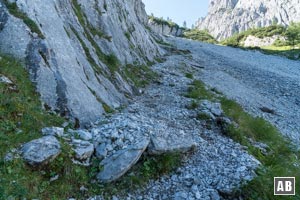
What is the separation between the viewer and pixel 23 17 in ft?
54.6

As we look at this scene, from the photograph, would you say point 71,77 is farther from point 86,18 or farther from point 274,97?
point 274,97

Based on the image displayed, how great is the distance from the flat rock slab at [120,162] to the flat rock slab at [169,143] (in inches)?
17.6

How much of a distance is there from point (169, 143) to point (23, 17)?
1056 cm

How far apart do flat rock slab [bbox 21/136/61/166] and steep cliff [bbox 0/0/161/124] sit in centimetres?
352

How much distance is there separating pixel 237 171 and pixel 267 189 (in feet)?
4.95

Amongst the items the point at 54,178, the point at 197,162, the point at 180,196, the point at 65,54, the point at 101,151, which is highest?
the point at 65,54

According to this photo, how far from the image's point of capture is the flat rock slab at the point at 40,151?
10.6 m

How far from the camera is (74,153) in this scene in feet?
38.3

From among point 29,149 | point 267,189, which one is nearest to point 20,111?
point 29,149

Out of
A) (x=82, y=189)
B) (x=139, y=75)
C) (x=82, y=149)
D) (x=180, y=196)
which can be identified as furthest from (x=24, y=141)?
(x=139, y=75)

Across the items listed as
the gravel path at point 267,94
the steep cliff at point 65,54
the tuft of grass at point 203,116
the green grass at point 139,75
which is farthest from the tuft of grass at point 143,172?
the green grass at point 139,75

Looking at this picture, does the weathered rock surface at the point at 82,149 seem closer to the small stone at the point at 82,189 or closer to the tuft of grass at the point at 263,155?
the small stone at the point at 82,189

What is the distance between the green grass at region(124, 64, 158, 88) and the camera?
27656 millimetres

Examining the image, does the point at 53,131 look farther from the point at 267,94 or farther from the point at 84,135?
the point at 267,94
